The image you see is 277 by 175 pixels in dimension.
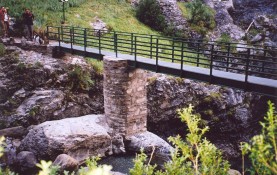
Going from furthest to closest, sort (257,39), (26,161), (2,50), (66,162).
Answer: (257,39) → (2,50) → (26,161) → (66,162)

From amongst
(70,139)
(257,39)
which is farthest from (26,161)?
(257,39)

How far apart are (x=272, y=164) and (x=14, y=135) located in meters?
13.9

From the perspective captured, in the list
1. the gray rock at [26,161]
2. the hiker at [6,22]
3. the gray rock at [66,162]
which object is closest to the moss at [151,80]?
the gray rock at [66,162]

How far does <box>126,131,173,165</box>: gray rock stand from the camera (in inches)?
585

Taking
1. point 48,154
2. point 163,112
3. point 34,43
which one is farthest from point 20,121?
point 163,112

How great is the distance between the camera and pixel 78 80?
57.6 ft

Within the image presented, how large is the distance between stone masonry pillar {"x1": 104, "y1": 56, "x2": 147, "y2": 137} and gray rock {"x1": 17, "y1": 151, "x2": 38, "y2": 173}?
4167mm

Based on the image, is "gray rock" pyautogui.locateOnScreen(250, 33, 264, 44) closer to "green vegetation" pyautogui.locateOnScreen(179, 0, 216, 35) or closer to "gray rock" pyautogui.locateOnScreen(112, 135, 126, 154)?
"green vegetation" pyautogui.locateOnScreen(179, 0, 216, 35)

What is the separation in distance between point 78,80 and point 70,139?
4500 millimetres

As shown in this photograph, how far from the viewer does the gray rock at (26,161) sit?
42.3 ft

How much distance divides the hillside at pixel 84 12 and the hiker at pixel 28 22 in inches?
68.9

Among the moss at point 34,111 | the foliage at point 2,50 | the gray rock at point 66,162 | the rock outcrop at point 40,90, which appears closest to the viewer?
the gray rock at point 66,162

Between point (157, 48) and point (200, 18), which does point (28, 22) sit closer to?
point (157, 48)

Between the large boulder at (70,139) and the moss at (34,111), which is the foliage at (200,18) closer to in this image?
the large boulder at (70,139)
